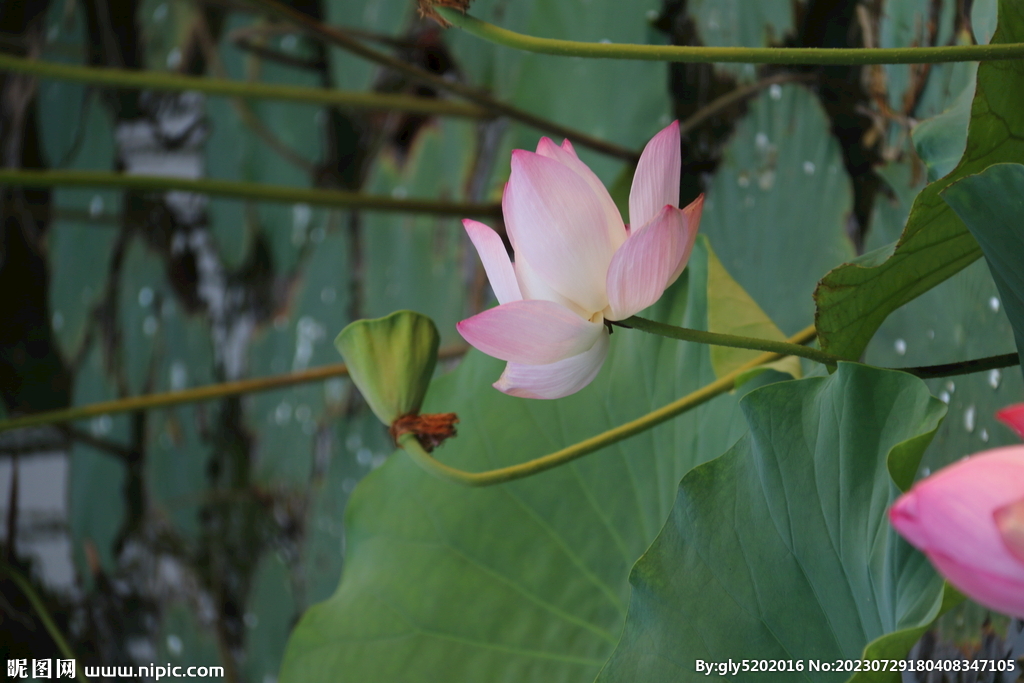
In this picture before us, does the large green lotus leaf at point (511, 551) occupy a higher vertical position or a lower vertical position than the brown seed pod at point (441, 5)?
lower

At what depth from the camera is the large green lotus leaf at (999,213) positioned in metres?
0.21

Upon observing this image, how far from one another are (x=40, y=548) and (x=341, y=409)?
70cm

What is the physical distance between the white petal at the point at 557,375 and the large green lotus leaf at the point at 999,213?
0.38ft

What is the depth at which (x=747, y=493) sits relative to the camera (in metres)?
0.28

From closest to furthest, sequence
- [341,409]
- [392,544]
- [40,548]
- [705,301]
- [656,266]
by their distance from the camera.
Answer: [656,266] < [705,301] < [392,544] < [341,409] < [40,548]

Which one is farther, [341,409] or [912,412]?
[341,409]

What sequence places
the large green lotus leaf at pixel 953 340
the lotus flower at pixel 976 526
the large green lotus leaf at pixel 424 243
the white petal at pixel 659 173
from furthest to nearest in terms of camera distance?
1. the large green lotus leaf at pixel 424 243
2. the large green lotus leaf at pixel 953 340
3. the white petal at pixel 659 173
4. the lotus flower at pixel 976 526

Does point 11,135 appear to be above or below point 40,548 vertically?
above

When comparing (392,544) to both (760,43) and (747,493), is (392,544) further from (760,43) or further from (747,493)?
(760,43)

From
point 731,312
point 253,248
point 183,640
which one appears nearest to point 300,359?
point 253,248

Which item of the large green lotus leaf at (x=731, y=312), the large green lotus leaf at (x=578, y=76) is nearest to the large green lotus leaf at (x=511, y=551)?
the large green lotus leaf at (x=731, y=312)

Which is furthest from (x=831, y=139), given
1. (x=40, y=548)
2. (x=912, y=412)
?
(x=40, y=548)

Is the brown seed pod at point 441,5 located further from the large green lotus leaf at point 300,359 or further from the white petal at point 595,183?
the large green lotus leaf at point 300,359

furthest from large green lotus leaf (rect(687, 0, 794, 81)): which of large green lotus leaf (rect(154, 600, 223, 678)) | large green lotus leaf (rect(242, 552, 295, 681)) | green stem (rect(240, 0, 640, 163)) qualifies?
large green lotus leaf (rect(154, 600, 223, 678))
